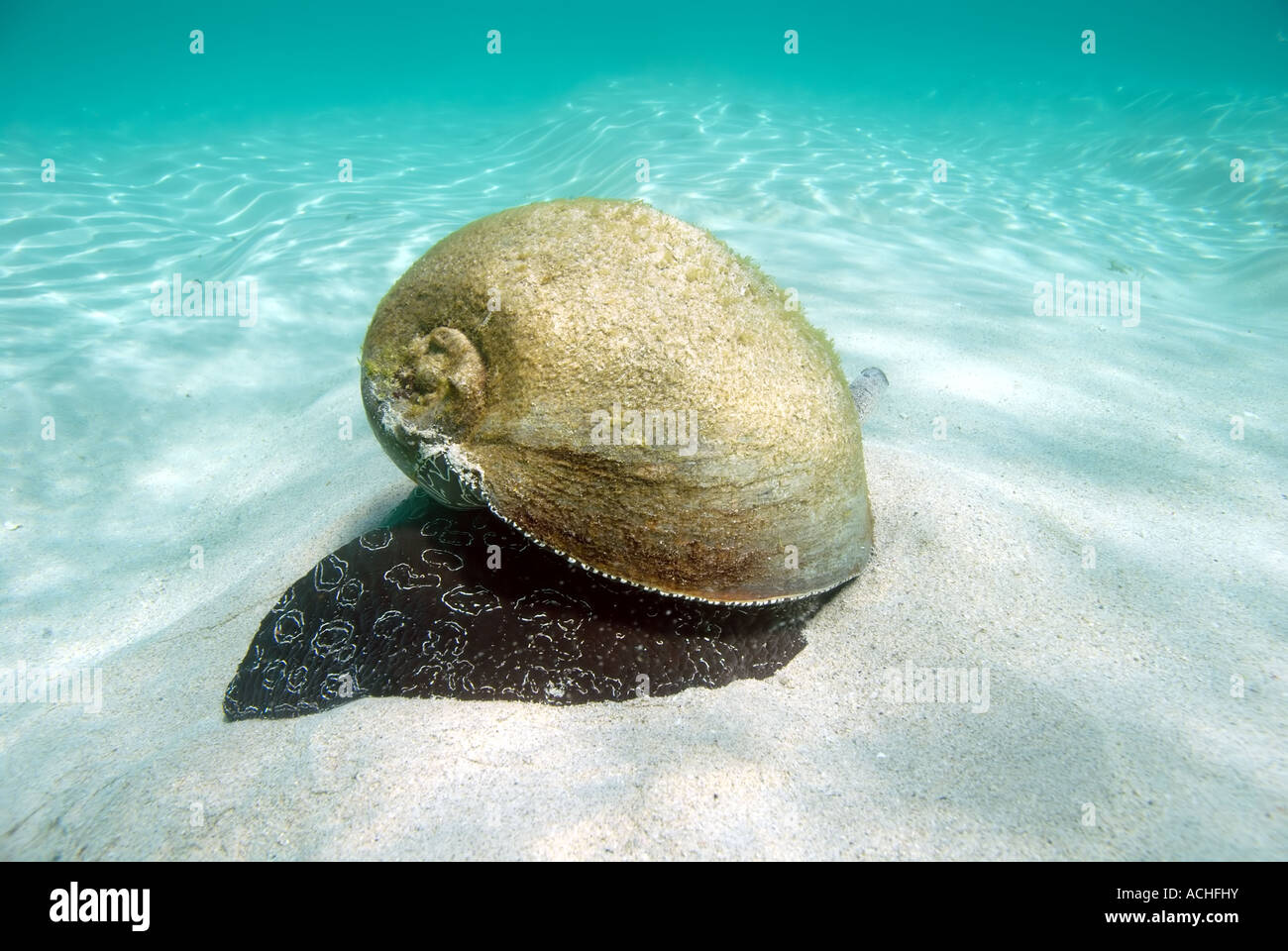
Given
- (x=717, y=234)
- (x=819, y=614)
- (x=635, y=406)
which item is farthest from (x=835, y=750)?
(x=717, y=234)

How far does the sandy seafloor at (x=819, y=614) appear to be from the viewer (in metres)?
2.11

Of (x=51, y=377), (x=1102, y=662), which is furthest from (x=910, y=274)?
(x=51, y=377)

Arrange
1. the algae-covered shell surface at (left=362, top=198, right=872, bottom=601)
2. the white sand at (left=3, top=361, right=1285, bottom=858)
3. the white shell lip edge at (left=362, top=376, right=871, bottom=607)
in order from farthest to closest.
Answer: the white shell lip edge at (left=362, top=376, right=871, bottom=607)
the algae-covered shell surface at (left=362, top=198, right=872, bottom=601)
the white sand at (left=3, top=361, right=1285, bottom=858)

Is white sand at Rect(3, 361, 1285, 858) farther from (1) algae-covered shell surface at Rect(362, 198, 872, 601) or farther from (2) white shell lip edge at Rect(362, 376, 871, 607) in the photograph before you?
(1) algae-covered shell surface at Rect(362, 198, 872, 601)

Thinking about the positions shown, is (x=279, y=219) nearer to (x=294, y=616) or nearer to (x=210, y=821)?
(x=294, y=616)

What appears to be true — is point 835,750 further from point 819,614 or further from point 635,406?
point 635,406

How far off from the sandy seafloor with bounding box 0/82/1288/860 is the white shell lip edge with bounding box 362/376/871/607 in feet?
1.57

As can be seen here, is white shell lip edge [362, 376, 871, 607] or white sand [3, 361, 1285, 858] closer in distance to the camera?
white sand [3, 361, 1285, 858]

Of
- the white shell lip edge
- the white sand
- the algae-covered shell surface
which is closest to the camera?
the white sand

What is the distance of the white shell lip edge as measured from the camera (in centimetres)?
249

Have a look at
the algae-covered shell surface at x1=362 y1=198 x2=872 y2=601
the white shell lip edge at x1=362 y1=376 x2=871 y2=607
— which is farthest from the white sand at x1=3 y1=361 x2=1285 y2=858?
the algae-covered shell surface at x1=362 y1=198 x2=872 y2=601

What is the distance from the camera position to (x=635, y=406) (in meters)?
2.33

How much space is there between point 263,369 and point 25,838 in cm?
610

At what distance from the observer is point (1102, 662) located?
8.85ft
